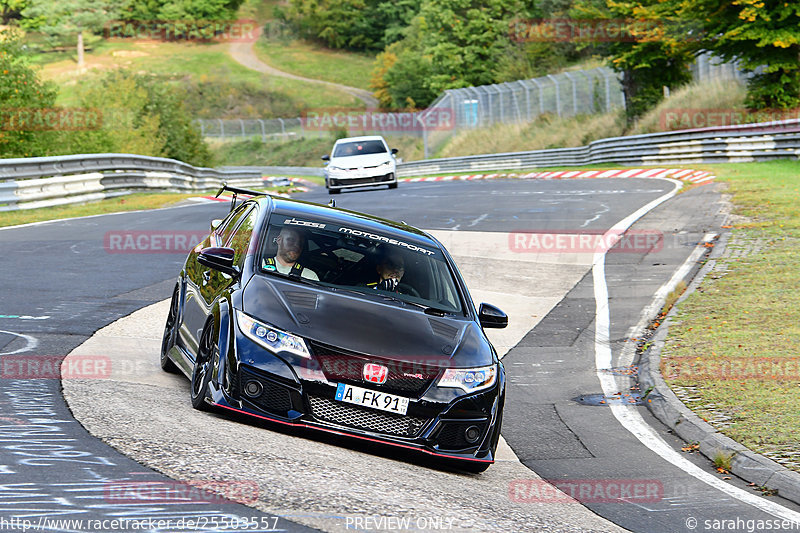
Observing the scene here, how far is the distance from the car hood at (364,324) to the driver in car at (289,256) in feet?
0.73

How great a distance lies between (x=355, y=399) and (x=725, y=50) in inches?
1335

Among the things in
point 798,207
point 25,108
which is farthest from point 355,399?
point 25,108

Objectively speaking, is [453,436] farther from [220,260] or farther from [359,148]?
[359,148]

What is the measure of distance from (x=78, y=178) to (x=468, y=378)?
67.0 feet

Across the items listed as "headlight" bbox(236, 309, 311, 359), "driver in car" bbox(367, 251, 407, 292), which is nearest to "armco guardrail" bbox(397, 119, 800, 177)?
"driver in car" bbox(367, 251, 407, 292)

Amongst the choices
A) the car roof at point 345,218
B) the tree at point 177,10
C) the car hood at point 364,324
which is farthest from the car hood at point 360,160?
the tree at point 177,10

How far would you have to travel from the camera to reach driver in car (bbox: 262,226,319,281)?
7.52 meters

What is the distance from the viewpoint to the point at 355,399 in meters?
6.43

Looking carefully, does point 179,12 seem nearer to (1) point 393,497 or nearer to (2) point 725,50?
(2) point 725,50

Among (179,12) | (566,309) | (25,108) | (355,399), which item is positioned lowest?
(566,309)

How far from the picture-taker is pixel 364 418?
646 centimetres

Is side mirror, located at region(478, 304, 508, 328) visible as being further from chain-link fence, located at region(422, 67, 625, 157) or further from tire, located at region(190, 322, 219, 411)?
chain-link fence, located at region(422, 67, 625, 157)

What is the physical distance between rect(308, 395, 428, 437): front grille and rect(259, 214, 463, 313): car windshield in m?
1.14

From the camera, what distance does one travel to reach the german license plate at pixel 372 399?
253 inches
